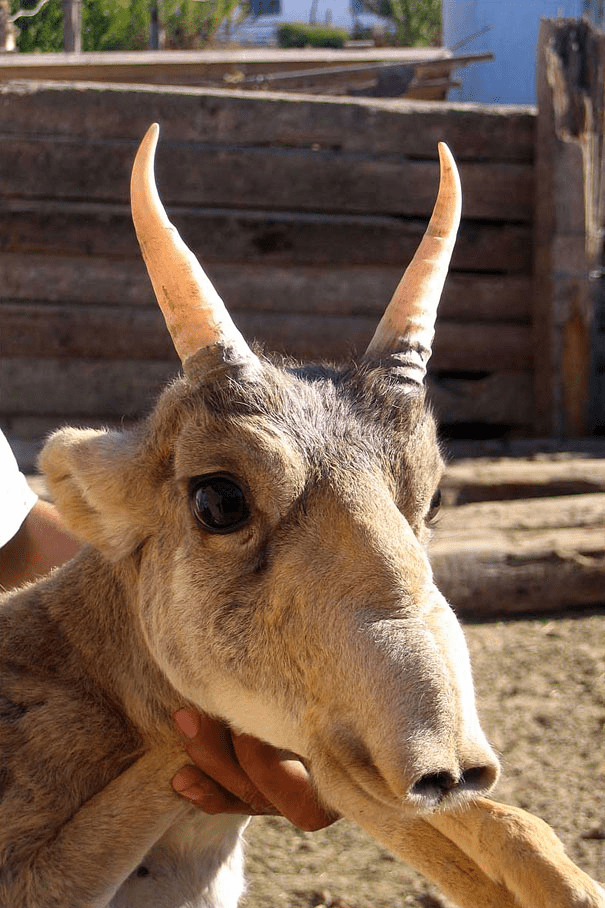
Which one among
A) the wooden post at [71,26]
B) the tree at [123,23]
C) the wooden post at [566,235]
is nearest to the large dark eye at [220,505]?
the wooden post at [566,235]

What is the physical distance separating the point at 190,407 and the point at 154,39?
595 inches

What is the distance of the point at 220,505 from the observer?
238 cm

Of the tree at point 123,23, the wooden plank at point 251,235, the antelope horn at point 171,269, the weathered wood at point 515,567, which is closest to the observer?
the antelope horn at point 171,269

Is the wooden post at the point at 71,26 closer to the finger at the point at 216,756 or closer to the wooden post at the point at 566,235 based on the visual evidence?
the wooden post at the point at 566,235

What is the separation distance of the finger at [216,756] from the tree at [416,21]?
36.0 metres

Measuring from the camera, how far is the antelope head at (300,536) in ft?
6.57

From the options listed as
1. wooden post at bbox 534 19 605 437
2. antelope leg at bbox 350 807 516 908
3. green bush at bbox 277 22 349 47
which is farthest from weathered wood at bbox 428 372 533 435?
green bush at bbox 277 22 349 47

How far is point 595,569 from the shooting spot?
600cm

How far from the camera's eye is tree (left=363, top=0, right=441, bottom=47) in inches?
1414

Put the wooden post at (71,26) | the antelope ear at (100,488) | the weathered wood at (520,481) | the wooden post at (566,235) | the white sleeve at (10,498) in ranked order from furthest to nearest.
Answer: the wooden post at (71,26)
the wooden post at (566,235)
the weathered wood at (520,481)
the white sleeve at (10,498)
the antelope ear at (100,488)

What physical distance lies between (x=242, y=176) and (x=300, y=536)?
6.29 metres

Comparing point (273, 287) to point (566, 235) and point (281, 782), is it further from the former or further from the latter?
point (281, 782)

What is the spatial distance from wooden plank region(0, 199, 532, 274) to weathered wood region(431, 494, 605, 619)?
2.88 m

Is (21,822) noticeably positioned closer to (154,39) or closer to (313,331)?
(313,331)
